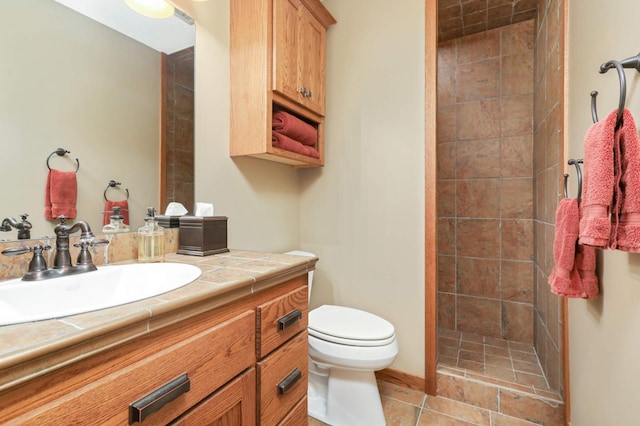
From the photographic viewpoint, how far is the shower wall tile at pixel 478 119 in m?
2.33

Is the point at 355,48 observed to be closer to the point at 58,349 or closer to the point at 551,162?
the point at 551,162

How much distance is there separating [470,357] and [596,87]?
1666 millimetres

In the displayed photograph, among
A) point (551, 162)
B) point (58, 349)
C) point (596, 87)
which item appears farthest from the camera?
point (551, 162)

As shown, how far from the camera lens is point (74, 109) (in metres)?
0.96

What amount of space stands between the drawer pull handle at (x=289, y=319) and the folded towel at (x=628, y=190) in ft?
2.90

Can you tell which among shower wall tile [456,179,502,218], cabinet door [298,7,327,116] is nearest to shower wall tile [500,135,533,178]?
shower wall tile [456,179,502,218]

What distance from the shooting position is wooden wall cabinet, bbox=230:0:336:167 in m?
1.44

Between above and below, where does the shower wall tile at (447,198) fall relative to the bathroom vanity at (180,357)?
above

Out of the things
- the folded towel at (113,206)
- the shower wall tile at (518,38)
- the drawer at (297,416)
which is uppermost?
the shower wall tile at (518,38)

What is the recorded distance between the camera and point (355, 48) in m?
1.90

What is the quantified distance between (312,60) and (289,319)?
1522 mm

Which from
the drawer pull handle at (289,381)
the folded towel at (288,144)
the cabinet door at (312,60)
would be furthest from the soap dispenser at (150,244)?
the cabinet door at (312,60)

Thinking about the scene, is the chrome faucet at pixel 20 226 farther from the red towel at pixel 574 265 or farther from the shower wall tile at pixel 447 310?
the shower wall tile at pixel 447 310

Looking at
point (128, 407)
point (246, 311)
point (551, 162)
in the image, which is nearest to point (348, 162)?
point (551, 162)
